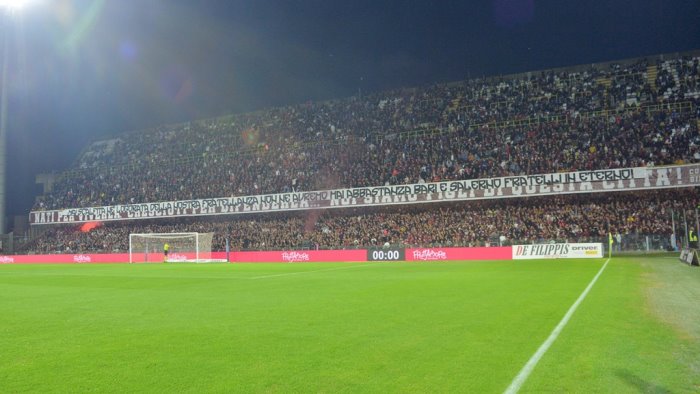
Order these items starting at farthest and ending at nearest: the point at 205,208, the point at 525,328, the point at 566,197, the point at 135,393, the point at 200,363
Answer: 1. the point at 205,208
2. the point at 566,197
3. the point at 525,328
4. the point at 200,363
5. the point at 135,393

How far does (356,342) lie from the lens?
795 centimetres

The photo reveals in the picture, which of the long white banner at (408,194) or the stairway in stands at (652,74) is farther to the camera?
the stairway in stands at (652,74)

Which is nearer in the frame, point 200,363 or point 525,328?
point 200,363

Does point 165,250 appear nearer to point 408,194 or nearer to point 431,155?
point 408,194

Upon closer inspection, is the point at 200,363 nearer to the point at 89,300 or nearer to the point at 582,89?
the point at 89,300

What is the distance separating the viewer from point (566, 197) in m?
40.8

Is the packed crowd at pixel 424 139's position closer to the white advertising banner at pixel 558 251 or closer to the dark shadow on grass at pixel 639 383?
the white advertising banner at pixel 558 251

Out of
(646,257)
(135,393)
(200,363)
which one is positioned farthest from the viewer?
(646,257)

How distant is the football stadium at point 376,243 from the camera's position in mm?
6645

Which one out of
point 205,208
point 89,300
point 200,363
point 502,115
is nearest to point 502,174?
point 502,115

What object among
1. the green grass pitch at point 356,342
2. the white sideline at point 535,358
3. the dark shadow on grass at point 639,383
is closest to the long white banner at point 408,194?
the green grass pitch at point 356,342

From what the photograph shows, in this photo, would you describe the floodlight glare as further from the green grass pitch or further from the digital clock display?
the green grass pitch

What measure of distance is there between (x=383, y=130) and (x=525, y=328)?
4543 cm

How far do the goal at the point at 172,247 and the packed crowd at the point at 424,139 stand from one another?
21.8 feet
